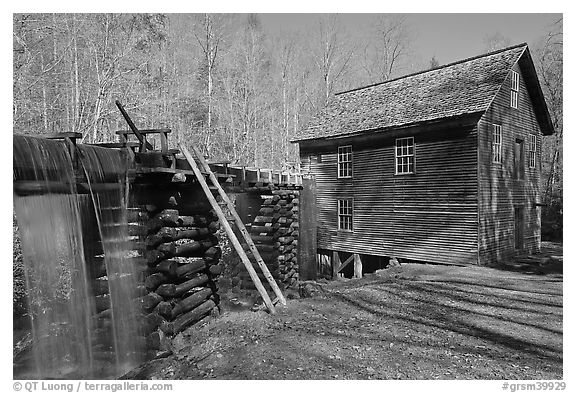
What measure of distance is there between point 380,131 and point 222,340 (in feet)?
44.8

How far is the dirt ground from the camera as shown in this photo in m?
5.56

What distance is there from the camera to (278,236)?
15422 millimetres

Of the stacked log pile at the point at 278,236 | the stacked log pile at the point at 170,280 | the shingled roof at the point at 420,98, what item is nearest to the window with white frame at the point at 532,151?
the shingled roof at the point at 420,98

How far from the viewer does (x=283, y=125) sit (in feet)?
103

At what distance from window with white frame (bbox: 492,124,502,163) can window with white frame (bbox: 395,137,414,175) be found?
3.40 m

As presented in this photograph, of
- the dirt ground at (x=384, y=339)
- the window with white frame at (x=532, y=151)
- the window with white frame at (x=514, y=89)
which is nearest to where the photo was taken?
the dirt ground at (x=384, y=339)

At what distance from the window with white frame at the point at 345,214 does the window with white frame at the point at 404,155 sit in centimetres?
341

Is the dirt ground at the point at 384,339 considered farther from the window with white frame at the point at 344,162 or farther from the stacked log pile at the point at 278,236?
the window with white frame at the point at 344,162

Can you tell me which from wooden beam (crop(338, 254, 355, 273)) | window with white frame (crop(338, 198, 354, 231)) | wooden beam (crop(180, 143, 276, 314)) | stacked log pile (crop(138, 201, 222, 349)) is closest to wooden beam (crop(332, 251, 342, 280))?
wooden beam (crop(338, 254, 355, 273))

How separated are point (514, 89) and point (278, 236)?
13.0 m

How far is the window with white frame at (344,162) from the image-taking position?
19.6 meters

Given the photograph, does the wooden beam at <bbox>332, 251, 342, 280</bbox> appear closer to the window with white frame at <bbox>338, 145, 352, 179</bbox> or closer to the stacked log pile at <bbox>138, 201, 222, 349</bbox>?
the window with white frame at <bbox>338, 145, 352, 179</bbox>

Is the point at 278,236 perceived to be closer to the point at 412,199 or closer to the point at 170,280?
the point at 412,199

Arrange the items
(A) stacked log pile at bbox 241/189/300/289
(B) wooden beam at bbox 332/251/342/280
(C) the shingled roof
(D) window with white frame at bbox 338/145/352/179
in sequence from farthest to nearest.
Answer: (B) wooden beam at bbox 332/251/342/280, (D) window with white frame at bbox 338/145/352/179, (C) the shingled roof, (A) stacked log pile at bbox 241/189/300/289
